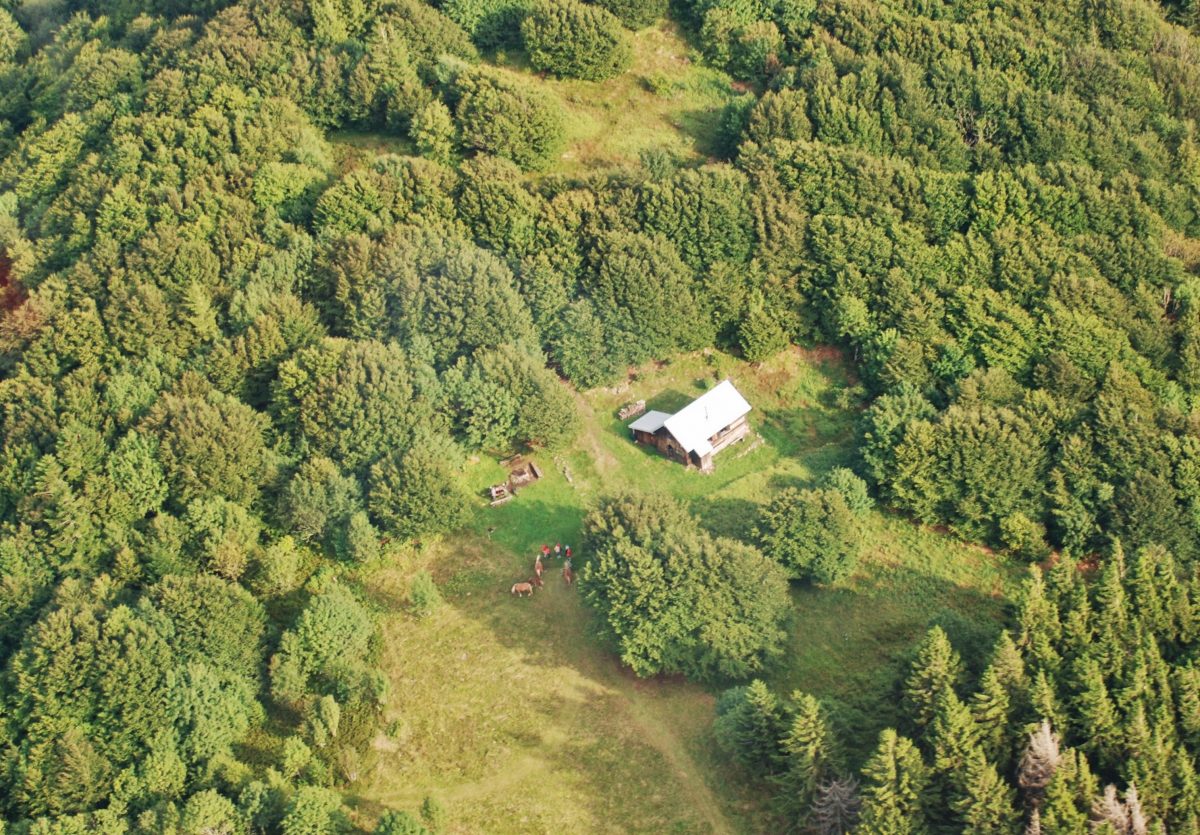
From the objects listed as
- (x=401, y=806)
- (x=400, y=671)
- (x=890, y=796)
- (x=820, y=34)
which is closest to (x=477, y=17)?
(x=820, y=34)

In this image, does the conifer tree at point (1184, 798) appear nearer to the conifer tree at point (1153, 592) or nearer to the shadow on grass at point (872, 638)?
the conifer tree at point (1153, 592)

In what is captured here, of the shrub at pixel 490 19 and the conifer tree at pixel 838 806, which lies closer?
the conifer tree at pixel 838 806

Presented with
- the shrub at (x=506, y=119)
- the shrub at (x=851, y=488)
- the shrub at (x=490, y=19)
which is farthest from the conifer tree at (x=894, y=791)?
the shrub at (x=490, y=19)

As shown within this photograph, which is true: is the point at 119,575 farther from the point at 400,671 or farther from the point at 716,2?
the point at 716,2

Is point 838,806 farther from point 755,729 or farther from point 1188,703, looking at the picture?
point 1188,703

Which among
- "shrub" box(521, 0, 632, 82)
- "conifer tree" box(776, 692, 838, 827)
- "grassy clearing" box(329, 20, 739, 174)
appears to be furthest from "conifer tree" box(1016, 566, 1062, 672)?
"shrub" box(521, 0, 632, 82)

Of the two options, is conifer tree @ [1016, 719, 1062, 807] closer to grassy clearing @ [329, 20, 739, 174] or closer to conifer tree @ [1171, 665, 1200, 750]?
conifer tree @ [1171, 665, 1200, 750]
